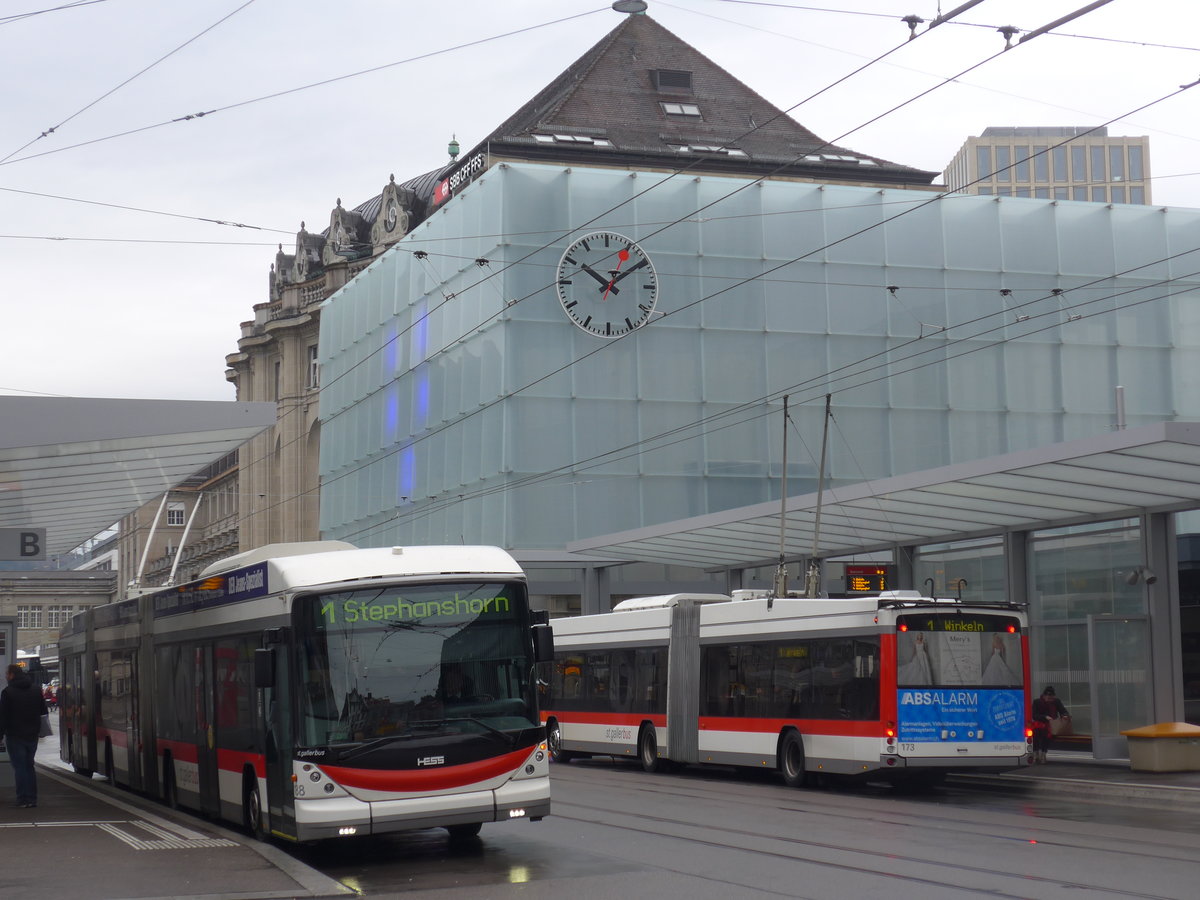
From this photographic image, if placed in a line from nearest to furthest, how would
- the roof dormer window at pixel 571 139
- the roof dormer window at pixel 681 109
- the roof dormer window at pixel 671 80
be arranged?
the roof dormer window at pixel 571 139 → the roof dormer window at pixel 681 109 → the roof dormer window at pixel 671 80

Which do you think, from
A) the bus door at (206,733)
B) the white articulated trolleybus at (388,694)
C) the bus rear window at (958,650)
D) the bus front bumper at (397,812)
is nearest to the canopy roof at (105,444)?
the bus door at (206,733)

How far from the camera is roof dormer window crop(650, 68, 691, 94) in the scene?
59594 mm

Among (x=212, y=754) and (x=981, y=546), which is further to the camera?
(x=981, y=546)

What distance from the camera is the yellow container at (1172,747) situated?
68.7 ft

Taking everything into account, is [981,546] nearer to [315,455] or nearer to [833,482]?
[833,482]

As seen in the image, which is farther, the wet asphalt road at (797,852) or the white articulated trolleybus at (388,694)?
the white articulated trolleybus at (388,694)

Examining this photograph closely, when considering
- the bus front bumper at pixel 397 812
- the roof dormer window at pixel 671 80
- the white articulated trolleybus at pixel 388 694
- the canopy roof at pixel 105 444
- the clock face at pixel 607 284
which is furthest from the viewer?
the roof dormer window at pixel 671 80

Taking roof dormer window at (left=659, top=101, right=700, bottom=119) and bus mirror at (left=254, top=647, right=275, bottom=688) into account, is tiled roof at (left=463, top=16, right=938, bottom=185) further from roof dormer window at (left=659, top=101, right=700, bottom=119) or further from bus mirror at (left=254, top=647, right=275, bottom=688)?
bus mirror at (left=254, top=647, right=275, bottom=688)

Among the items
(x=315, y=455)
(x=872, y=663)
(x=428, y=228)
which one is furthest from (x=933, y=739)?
(x=315, y=455)

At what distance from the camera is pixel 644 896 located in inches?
415

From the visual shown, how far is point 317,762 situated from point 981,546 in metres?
18.2

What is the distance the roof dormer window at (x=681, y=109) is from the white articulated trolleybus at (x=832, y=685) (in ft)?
112

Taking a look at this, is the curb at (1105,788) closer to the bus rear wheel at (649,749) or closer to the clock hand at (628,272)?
the bus rear wheel at (649,749)

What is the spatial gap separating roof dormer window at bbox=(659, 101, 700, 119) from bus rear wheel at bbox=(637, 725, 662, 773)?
115ft
